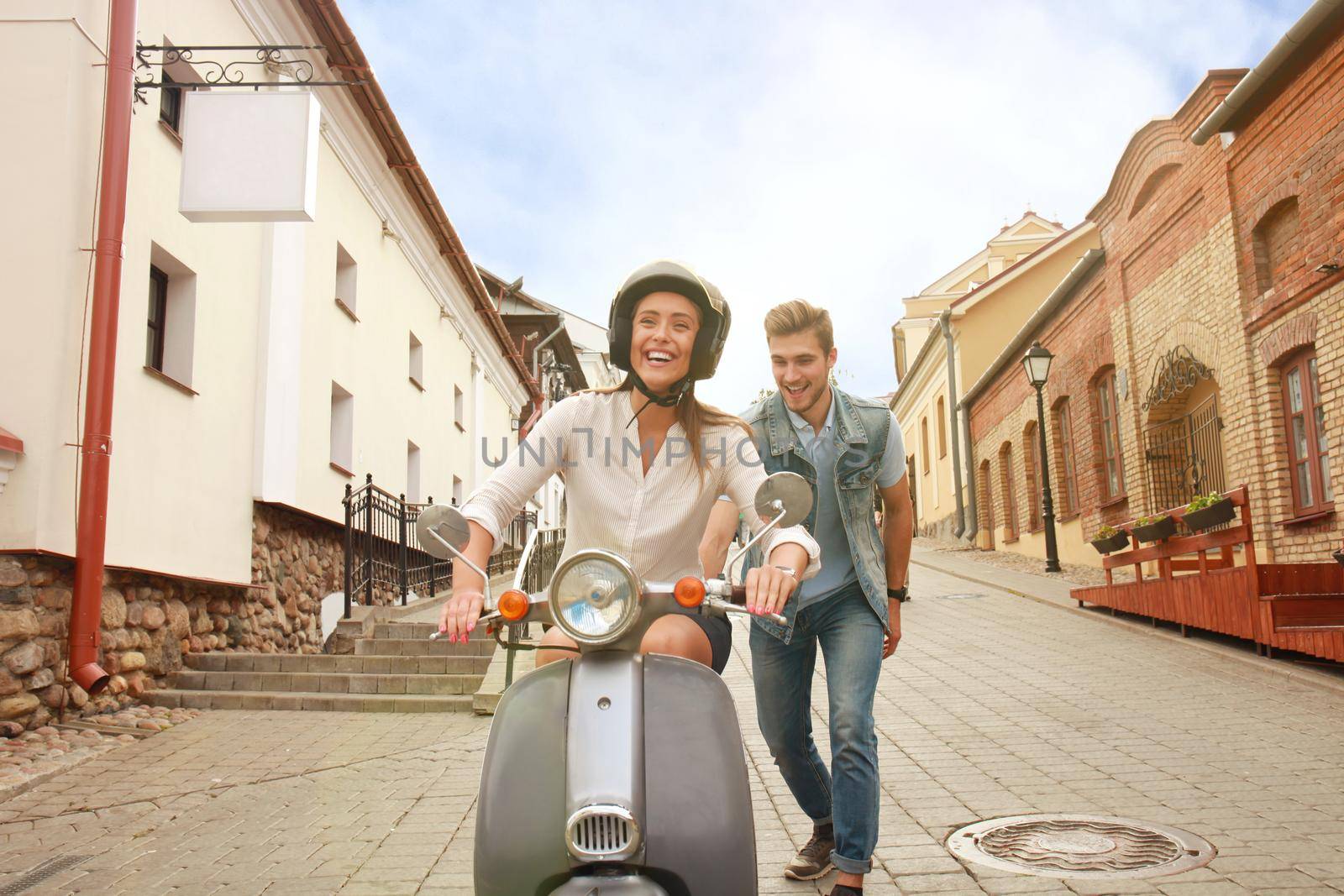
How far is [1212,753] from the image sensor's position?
604 cm

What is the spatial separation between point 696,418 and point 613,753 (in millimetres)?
949

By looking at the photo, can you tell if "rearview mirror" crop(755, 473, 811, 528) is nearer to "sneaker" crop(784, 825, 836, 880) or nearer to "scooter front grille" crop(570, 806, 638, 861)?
"scooter front grille" crop(570, 806, 638, 861)

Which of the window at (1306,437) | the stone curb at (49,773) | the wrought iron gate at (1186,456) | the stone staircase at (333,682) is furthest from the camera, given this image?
the wrought iron gate at (1186,456)

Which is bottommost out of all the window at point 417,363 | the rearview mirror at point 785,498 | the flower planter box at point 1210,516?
the rearview mirror at point 785,498

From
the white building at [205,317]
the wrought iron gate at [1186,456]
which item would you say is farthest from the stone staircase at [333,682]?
the wrought iron gate at [1186,456]

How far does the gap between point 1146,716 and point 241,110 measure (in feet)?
24.9

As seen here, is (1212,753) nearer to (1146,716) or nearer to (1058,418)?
(1146,716)

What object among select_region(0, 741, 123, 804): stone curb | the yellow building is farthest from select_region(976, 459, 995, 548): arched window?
select_region(0, 741, 123, 804): stone curb

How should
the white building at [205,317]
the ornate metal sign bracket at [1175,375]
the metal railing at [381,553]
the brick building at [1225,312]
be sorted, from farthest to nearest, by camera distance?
the ornate metal sign bracket at [1175,375]
the metal railing at [381,553]
the brick building at [1225,312]
the white building at [205,317]

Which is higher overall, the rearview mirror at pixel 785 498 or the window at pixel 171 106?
the window at pixel 171 106

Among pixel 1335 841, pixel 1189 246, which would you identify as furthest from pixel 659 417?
pixel 1189 246

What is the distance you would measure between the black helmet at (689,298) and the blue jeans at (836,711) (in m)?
1.22

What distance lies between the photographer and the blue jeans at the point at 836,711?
355cm

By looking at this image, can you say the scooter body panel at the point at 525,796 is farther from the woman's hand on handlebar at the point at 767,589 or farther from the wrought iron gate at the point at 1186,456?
the wrought iron gate at the point at 1186,456
